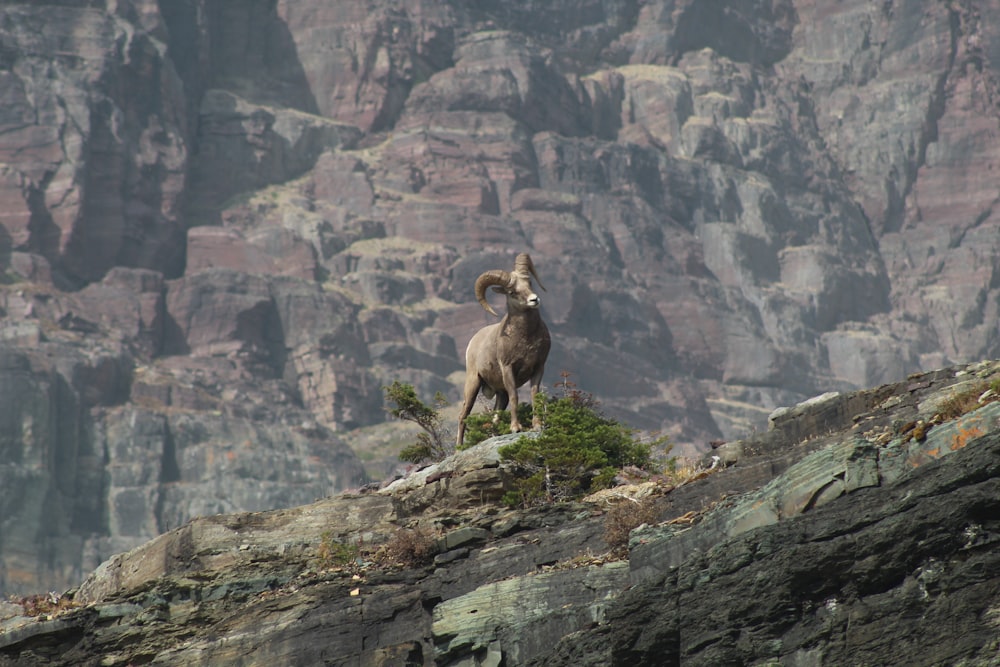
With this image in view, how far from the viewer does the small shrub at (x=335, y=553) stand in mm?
23656

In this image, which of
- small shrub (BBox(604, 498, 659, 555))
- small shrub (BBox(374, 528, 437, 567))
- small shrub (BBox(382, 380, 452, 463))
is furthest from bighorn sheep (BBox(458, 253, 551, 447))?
small shrub (BBox(604, 498, 659, 555))

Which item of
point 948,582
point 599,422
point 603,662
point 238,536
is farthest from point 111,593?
point 948,582

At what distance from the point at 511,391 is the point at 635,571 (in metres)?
9.90

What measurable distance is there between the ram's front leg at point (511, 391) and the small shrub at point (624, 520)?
7.32 m

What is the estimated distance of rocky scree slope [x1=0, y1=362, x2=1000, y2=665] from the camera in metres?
15.2

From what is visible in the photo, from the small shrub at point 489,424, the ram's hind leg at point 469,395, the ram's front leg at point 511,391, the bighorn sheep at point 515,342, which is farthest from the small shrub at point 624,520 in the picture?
the ram's hind leg at point 469,395

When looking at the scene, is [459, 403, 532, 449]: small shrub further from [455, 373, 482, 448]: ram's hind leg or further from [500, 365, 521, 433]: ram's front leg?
[500, 365, 521, 433]: ram's front leg

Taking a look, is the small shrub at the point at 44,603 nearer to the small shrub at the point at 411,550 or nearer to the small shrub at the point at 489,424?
the small shrub at the point at 411,550

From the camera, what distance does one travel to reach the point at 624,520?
20297 millimetres

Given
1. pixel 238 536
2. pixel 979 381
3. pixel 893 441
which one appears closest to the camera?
pixel 893 441

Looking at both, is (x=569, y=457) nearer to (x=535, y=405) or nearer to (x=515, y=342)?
(x=535, y=405)

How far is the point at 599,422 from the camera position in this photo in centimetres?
2722

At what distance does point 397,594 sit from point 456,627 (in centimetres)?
179

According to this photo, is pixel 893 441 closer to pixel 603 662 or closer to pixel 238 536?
pixel 603 662
